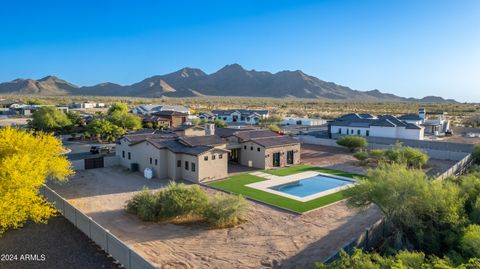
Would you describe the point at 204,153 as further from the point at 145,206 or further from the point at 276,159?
the point at 145,206

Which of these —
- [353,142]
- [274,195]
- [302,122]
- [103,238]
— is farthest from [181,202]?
[302,122]

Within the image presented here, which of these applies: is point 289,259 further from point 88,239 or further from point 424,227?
point 88,239

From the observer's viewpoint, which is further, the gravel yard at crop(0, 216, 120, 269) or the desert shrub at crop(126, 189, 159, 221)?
the desert shrub at crop(126, 189, 159, 221)

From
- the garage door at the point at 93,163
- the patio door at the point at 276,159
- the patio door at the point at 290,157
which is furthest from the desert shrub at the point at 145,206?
the patio door at the point at 290,157

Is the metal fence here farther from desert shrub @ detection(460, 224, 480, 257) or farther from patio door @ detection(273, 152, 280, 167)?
patio door @ detection(273, 152, 280, 167)

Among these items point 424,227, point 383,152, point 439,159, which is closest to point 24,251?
point 424,227

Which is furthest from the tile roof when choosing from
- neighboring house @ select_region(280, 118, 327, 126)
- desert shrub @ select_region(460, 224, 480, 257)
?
neighboring house @ select_region(280, 118, 327, 126)
